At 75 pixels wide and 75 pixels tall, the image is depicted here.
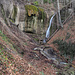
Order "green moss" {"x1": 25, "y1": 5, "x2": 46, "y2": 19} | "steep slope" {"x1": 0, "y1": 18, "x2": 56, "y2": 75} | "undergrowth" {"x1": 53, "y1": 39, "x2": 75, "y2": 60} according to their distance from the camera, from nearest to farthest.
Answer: "steep slope" {"x1": 0, "y1": 18, "x2": 56, "y2": 75}, "undergrowth" {"x1": 53, "y1": 39, "x2": 75, "y2": 60}, "green moss" {"x1": 25, "y1": 5, "x2": 46, "y2": 19}

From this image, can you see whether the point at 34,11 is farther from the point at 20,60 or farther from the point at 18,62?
the point at 18,62

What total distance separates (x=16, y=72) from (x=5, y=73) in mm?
621

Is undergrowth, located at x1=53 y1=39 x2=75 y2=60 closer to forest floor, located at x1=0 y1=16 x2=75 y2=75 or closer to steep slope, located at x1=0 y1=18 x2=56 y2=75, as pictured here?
forest floor, located at x1=0 y1=16 x2=75 y2=75

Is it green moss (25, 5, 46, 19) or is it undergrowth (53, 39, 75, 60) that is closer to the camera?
Answer: undergrowth (53, 39, 75, 60)

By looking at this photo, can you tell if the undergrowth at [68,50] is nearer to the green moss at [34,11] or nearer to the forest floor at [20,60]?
the forest floor at [20,60]

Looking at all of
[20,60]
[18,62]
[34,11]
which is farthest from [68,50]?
[34,11]

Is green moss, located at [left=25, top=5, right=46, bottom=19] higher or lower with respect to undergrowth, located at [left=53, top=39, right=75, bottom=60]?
higher

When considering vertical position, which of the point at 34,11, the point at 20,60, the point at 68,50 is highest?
the point at 34,11

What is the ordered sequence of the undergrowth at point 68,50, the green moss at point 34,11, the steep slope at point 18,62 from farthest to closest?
the green moss at point 34,11 → the undergrowth at point 68,50 → the steep slope at point 18,62

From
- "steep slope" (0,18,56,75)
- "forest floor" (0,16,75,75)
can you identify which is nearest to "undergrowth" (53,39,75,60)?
"forest floor" (0,16,75,75)

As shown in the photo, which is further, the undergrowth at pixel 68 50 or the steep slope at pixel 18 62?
the undergrowth at pixel 68 50

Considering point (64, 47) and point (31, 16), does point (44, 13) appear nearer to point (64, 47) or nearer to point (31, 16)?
point (31, 16)

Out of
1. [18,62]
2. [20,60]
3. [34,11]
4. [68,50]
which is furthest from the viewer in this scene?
[34,11]

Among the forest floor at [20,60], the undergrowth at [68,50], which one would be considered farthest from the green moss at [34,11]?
the undergrowth at [68,50]
